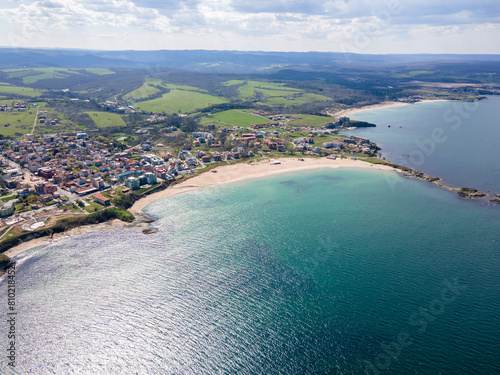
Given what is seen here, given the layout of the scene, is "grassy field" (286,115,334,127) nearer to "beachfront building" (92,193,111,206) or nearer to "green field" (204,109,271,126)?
"green field" (204,109,271,126)

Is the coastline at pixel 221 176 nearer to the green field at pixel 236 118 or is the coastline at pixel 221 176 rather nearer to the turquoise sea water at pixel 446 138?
the turquoise sea water at pixel 446 138

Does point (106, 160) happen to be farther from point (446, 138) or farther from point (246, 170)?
point (446, 138)

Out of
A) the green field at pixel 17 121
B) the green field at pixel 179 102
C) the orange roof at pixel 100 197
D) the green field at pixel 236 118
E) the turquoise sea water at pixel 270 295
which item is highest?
the green field at pixel 179 102

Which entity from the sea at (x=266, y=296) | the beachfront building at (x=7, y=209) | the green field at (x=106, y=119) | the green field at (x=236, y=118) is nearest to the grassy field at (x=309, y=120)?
the green field at (x=236, y=118)

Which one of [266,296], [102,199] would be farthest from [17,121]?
[266,296]

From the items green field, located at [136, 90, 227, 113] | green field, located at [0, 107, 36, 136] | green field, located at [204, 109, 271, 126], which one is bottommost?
green field, located at [0, 107, 36, 136]

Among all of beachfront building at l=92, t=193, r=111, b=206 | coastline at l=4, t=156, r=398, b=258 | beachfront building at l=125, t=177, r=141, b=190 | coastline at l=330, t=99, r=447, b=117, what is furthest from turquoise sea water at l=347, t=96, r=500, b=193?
beachfront building at l=92, t=193, r=111, b=206
